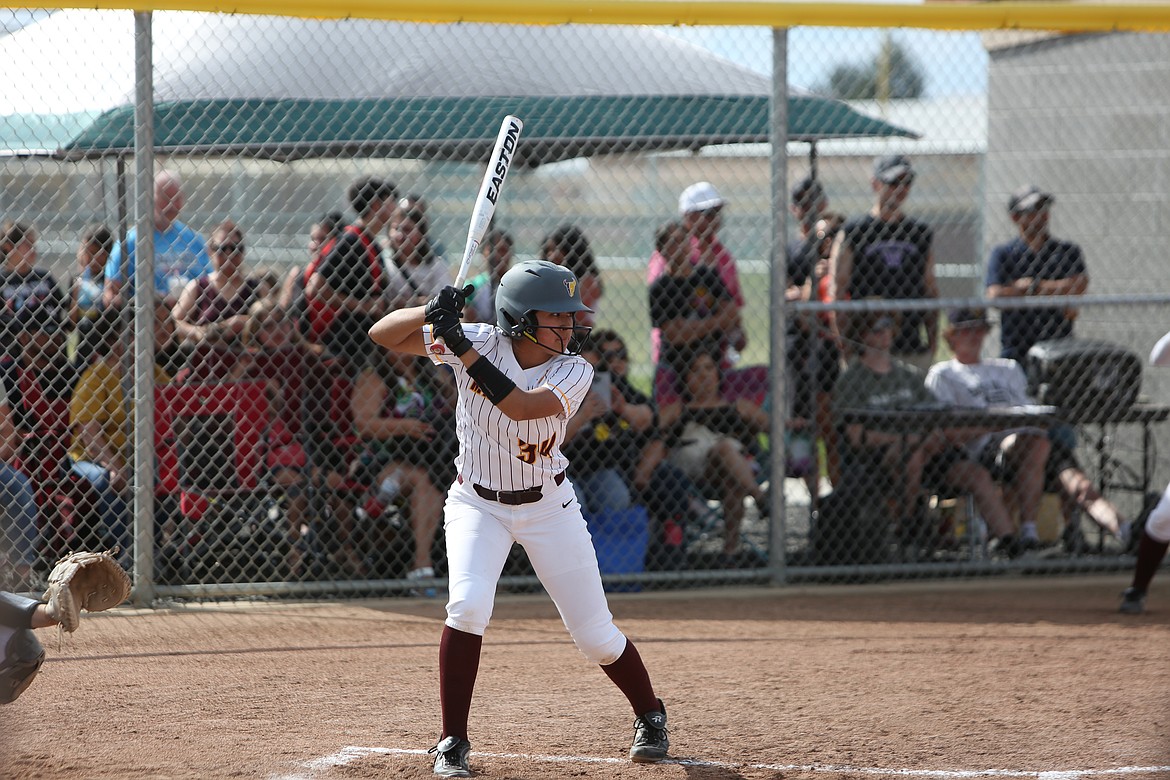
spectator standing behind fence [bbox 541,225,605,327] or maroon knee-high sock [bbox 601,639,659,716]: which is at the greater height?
spectator standing behind fence [bbox 541,225,605,327]

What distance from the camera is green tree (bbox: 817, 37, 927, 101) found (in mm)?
7328

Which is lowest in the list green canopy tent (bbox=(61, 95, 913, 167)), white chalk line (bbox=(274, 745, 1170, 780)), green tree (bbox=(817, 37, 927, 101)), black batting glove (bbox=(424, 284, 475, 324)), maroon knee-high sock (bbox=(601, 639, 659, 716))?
white chalk line (bbox=(274, 745, 1170, 780))

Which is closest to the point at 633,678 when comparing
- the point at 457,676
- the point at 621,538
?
the point at 457,676

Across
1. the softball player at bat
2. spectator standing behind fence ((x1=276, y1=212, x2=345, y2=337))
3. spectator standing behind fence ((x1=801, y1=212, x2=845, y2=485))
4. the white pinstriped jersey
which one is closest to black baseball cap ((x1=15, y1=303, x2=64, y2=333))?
spectator standing behind fence ((x1=276, y1=212, x2=345, y2=337))

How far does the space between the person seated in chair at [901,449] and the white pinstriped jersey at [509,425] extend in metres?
3.12

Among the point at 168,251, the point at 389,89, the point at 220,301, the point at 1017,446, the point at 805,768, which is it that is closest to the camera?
the point at 805,768

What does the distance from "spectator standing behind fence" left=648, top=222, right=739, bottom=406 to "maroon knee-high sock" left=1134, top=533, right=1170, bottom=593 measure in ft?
7.38

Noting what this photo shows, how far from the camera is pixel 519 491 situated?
11.8ft

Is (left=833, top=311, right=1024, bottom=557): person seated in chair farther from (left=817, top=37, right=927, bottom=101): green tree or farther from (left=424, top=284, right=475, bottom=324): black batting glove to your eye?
(left=424, top=284, right=475, bottom=324): black batting glove

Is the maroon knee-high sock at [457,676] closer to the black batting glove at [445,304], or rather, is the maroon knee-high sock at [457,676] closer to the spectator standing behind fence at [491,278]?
the black batting glove at [445,304]

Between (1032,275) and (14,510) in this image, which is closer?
(14,510)

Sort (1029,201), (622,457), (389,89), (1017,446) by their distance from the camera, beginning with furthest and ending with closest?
(1029,201) → (1017,446) → (389,89) → (622,457)

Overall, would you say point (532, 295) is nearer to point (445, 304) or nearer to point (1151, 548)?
point (445, 304)

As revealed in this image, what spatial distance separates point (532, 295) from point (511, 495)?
0.59m
